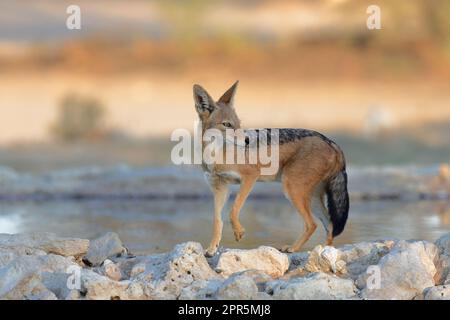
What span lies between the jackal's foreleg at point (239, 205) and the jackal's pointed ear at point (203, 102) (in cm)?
57

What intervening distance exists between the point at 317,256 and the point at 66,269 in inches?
65.8

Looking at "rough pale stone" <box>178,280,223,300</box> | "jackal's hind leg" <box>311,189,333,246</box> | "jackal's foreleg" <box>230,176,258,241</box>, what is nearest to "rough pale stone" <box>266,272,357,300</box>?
"rough pale stone" <box>178,280,223,300</box>

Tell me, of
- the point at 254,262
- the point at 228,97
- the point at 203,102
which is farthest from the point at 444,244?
the point at 203,102

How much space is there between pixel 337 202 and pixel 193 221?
3194mm

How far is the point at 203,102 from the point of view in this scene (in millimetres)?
6770

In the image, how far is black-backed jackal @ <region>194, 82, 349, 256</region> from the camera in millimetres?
6750

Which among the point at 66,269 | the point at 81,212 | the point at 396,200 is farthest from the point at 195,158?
the point at 396,200

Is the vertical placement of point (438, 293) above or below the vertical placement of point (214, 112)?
below

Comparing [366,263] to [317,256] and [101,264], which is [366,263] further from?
[101,264]

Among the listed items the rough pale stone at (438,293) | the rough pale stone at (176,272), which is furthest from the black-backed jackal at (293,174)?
the rough pale stone at (438,293)

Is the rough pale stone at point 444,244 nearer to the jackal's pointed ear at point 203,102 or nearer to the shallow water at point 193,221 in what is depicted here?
the shallow water at point 193,221

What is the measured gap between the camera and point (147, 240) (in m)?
8.44

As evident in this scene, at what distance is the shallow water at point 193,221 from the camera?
8.38m

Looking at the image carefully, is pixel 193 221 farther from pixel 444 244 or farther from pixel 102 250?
pixel 444 244
